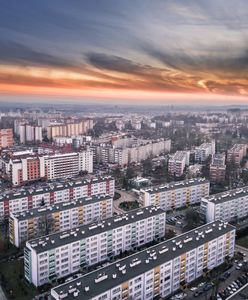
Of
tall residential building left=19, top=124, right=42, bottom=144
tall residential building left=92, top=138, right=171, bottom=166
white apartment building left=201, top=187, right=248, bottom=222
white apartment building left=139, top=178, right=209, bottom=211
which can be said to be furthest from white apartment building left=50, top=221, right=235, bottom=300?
tall residential building left=19, top=124, right=42, bottom=144

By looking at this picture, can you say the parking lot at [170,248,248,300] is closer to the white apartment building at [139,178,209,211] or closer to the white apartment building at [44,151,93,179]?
the white apartment building at [139,178,209,211]

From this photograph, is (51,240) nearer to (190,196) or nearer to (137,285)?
(137,285)

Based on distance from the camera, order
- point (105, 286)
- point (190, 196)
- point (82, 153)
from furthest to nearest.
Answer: point (82, 153)
point (190, 196)
point (105, 286)

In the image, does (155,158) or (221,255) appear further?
(155,158)

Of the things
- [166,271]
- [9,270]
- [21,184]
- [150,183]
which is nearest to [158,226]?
[166,271]

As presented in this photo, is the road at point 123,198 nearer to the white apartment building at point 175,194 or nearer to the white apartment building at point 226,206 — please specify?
the white apartment building at point 175,194

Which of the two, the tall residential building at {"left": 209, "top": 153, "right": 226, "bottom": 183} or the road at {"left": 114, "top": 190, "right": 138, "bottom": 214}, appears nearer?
the road at {"left": 114, "top": 190, "right": 138, "bottom": 214}
